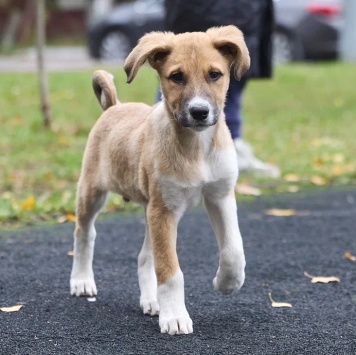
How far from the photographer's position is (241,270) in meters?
4.51

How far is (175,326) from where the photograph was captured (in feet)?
14.1

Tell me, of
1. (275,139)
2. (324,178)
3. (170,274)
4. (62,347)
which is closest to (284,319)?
(170,274)

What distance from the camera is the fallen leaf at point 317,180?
28.9 ft

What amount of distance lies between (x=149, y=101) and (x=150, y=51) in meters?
8.84

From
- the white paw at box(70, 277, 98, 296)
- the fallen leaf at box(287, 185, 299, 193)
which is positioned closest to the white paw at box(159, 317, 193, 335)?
the white paw at box(70, 277, 98, 296)

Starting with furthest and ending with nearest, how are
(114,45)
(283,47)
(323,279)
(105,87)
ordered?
(114,45) → (283,47) → (323,279) → (105,87)

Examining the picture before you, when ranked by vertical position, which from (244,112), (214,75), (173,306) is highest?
(214,75)

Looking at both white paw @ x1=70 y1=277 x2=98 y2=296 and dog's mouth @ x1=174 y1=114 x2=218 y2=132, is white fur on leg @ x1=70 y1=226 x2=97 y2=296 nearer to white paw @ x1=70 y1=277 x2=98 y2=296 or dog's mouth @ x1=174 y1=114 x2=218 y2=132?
white paw @ x1=70 y1=277 x2=98 y2=296

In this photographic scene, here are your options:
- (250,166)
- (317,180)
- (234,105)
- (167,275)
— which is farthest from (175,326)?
(317,180)

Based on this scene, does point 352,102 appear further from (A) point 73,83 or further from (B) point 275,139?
(A) point 73,83

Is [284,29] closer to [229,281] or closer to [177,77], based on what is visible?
[229,281]

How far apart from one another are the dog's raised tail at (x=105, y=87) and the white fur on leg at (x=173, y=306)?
134cm

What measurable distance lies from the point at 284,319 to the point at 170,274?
701 mm

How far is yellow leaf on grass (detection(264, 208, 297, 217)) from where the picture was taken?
7.46 meters
